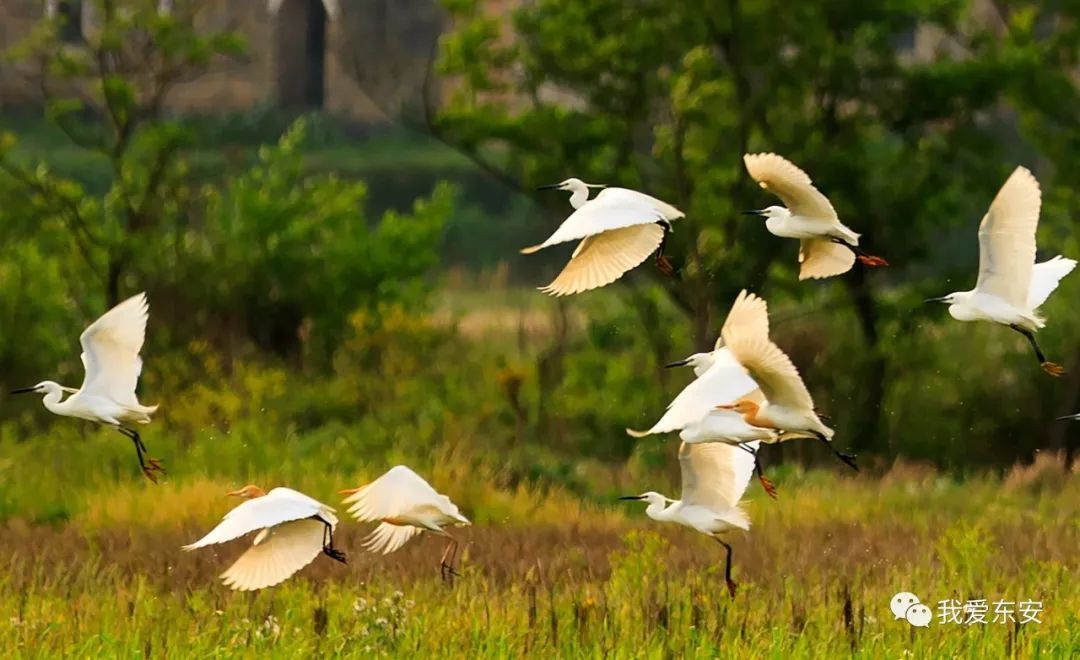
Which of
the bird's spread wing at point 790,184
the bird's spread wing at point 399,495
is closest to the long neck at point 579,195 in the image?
the bird's spread wing at point 790,184

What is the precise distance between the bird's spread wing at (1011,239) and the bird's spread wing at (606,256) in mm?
1345

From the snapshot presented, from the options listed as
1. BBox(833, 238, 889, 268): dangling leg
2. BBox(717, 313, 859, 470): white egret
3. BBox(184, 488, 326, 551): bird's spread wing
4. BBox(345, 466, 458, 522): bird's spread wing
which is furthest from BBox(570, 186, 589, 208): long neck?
BBox(184, 488, 326, 551): bird's spread wing

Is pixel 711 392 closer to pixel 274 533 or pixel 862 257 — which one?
pixel 862 257

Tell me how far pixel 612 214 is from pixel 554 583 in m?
2.08

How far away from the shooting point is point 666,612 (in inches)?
322

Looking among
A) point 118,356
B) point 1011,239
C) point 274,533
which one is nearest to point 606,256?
point 1011,239

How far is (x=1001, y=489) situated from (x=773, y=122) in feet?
14.0

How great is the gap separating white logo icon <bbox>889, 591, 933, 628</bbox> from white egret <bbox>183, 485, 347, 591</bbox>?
2.31 m

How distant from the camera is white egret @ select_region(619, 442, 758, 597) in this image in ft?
27.6

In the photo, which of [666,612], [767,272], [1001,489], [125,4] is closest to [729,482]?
[666,612]

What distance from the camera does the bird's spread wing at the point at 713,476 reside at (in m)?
8.46

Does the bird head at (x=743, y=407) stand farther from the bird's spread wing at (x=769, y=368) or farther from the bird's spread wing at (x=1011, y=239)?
the bird's spread wing at (x=1011, y=239)

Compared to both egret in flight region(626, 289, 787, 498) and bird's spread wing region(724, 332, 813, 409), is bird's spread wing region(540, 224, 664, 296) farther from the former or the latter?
bird's spread wing region(724, 332, 813, 409)

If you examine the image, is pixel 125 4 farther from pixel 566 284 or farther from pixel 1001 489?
pixel 566 284
